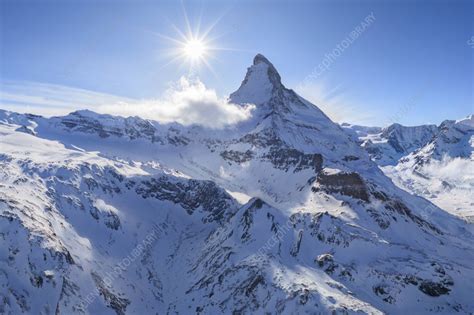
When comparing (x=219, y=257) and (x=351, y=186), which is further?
(x=351, y=186)

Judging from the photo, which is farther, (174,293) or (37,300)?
(174,293)

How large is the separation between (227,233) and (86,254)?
174 ft

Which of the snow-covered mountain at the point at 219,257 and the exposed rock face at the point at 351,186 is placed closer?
the snow-covered mountain at the point at 219,257

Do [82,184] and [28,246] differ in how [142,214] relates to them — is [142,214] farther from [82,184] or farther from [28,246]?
[28,246]

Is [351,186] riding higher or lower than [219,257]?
higher

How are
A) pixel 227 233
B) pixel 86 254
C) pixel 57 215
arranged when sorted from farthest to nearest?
pixel 227 233, pixel 57 215, pixel 86 254

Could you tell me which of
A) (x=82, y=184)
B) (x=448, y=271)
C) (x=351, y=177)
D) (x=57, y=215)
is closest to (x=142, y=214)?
(x=82, y=184)

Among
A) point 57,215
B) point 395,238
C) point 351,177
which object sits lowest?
point 57,215

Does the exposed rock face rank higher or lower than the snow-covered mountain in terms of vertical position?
higher

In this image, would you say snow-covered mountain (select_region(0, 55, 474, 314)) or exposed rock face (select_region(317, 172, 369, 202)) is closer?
snow-covered mountain (select_region(0, 55, 474, 314))

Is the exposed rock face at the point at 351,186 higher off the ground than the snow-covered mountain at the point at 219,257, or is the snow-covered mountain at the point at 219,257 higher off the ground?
the exposed rock face at the point at 351,186

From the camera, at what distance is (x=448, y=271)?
12769 centimetres

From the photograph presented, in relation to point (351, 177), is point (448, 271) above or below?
below

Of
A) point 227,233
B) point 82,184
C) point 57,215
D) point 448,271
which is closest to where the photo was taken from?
point 448,271
